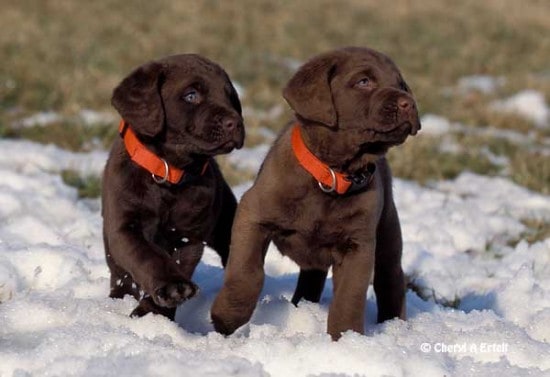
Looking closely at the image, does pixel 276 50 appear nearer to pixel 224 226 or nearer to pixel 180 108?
pixel 224 226

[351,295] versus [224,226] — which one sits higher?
[351,295]

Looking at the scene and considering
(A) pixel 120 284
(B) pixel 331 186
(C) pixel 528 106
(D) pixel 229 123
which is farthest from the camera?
(C) pixel 528 106

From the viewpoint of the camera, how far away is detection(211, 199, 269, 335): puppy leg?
167 inches

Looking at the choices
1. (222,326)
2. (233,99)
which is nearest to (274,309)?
(222,326)

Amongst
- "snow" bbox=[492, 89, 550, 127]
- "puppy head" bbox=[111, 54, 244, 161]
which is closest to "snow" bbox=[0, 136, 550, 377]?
"puppy head" bbox=[111, 54, 244, 161]

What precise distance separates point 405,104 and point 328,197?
1.69ft

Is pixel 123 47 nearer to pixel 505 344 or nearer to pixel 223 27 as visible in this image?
pixel 223 27

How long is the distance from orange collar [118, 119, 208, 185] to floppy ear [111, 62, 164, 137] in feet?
0.23

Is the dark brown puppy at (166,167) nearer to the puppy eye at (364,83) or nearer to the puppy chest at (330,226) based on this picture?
the puppy chest at (330,226)

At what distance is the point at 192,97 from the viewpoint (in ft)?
15.0

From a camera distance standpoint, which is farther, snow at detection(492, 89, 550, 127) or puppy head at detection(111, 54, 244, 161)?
snow at detection(492, 89, 550, 127)

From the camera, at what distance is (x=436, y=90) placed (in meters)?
13.3

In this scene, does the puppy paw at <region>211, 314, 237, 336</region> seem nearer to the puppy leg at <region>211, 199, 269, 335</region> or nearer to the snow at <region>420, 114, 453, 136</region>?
the puppy leg at <region>211, 199, 269, 335</region>

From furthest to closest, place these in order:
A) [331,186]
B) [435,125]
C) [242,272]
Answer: [435,125]
[242,272]
[331,186]
